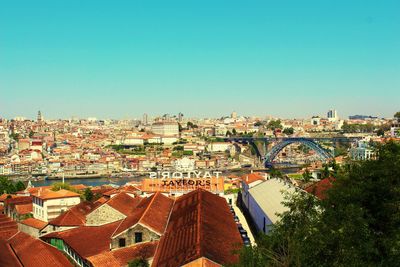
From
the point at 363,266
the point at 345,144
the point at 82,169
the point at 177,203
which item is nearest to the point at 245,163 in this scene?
the point at 345,144

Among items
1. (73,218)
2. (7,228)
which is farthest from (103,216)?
(7,228)

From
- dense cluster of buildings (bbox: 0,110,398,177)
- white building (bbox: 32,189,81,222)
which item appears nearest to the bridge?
dense cluster of buildings (bbox: 0,110,398,177)

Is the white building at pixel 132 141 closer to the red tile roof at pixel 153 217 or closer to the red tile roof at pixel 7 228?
the red tile roof at pixel 7 228

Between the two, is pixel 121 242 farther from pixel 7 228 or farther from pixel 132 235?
pixel 7 228

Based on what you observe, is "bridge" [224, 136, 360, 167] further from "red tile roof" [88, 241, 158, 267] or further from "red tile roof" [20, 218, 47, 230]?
"red tile roof" [88, 241, 158, 267]

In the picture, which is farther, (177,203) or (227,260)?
(177,203)

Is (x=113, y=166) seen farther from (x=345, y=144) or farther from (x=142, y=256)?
(x=142, y=256)

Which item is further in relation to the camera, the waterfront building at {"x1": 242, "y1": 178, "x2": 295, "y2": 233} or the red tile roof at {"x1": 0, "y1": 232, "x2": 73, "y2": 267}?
the waterfront building at {"x1": 242, "y1": 178, "x2": 295, "y2": 233}

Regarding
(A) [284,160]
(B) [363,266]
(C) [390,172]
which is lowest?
(A) [284,160]
